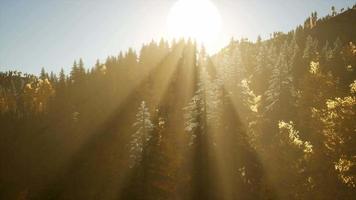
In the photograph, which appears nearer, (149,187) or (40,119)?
(149,187)

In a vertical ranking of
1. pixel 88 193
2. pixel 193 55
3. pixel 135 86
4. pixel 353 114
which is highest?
pixel 193 55

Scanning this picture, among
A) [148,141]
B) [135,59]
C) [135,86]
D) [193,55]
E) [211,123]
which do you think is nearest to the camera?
[211,123]

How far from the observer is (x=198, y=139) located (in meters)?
44.9

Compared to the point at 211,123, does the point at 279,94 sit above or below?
above

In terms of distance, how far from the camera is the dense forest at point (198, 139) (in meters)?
37.7

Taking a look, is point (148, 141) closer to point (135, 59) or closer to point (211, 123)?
point (211, 123)

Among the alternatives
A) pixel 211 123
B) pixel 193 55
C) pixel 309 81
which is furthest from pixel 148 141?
pixel 193 55

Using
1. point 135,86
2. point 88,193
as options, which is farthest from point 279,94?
point 135,86

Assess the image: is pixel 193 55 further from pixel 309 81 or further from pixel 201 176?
pixel 201 176

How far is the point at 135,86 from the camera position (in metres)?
123

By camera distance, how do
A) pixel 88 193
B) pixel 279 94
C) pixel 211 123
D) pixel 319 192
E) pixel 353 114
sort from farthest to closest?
pixel 88 193, pixel 279 94, pixel 211 123, pixel 319 192, pixel 353 114

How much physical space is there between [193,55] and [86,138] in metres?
61.6

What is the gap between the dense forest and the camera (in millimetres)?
37713

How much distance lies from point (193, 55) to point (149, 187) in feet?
312
